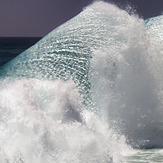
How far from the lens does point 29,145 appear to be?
7500 mm

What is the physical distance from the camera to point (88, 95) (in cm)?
1154

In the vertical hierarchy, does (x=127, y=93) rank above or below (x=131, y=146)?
above

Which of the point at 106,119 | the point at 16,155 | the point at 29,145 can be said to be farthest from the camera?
the point at 106,119

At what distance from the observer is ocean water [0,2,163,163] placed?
25.6 ft

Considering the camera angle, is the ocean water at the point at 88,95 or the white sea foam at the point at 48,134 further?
the ocean water at the point at 88,95

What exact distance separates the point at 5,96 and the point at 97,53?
14.7 feet

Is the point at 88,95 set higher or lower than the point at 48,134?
higher

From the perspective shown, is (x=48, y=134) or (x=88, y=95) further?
(x=88, y=95)

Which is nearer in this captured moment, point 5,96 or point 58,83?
point 5,96

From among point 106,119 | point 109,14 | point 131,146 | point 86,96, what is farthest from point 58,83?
point 109,14

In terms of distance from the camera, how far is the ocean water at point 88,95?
779 cm

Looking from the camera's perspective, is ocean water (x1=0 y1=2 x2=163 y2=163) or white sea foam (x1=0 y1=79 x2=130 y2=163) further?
ocean water (x1=0 y1=2 x2=163 y2=163)

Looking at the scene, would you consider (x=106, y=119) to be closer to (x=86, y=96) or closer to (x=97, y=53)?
(x=86, y=96)

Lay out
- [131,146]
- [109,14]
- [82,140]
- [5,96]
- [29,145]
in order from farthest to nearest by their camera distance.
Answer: [109,14]
[131,146]
[5,96]
[82,140]
[29,145]
